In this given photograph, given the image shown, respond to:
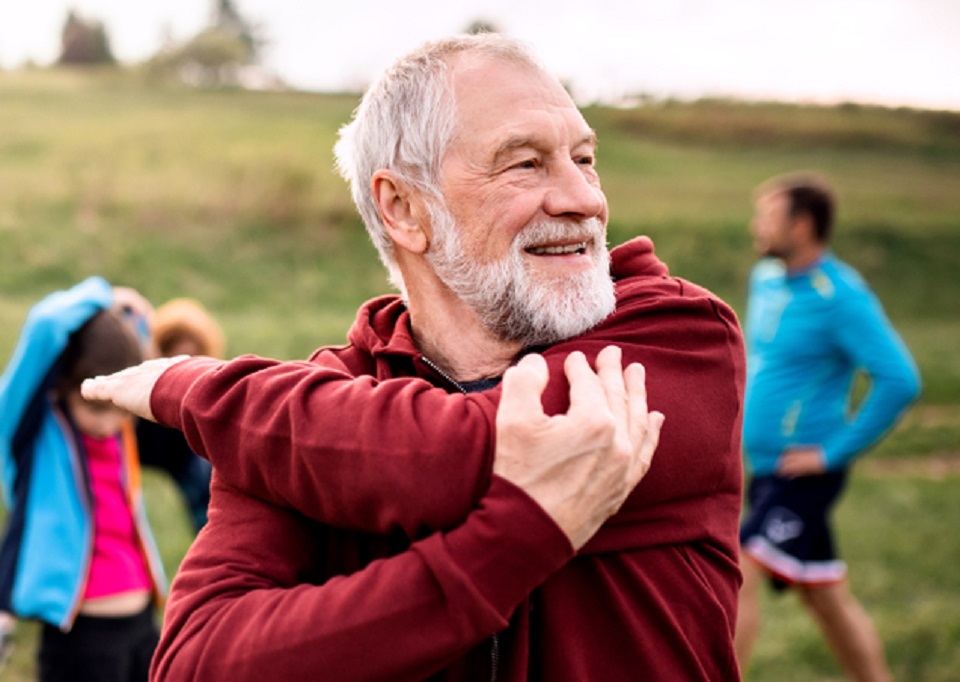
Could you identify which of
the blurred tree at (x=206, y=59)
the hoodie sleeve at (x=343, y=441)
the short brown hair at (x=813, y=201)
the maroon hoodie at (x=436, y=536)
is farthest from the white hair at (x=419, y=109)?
the blurred tree at (x=206, y=59)

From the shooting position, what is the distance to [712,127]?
91.4ft

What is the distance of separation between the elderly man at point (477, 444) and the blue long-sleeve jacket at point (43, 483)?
1972mm

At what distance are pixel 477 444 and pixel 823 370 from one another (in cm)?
417

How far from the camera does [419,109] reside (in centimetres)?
196

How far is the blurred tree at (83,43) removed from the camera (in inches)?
1697

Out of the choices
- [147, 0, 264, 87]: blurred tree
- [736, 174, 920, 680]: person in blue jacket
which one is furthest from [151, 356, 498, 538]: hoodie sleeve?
[147, 0, 264, 87]: blurred tree

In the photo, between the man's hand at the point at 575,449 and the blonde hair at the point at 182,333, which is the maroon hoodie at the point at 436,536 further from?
the blonde hair at the point at 182,333

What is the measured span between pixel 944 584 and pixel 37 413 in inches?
223

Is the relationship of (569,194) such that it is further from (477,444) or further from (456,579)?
(456,579)

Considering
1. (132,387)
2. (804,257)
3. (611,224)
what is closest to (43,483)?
(132,387)

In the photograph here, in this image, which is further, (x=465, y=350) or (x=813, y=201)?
(x=813, y=201)

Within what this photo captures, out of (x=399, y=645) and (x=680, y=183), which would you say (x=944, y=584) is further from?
(x=680, y=183)

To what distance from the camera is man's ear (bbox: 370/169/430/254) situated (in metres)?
2.05

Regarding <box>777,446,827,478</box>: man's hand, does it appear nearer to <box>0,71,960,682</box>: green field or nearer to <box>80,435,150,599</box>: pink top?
<box>0,71,960,682</box>: green field
